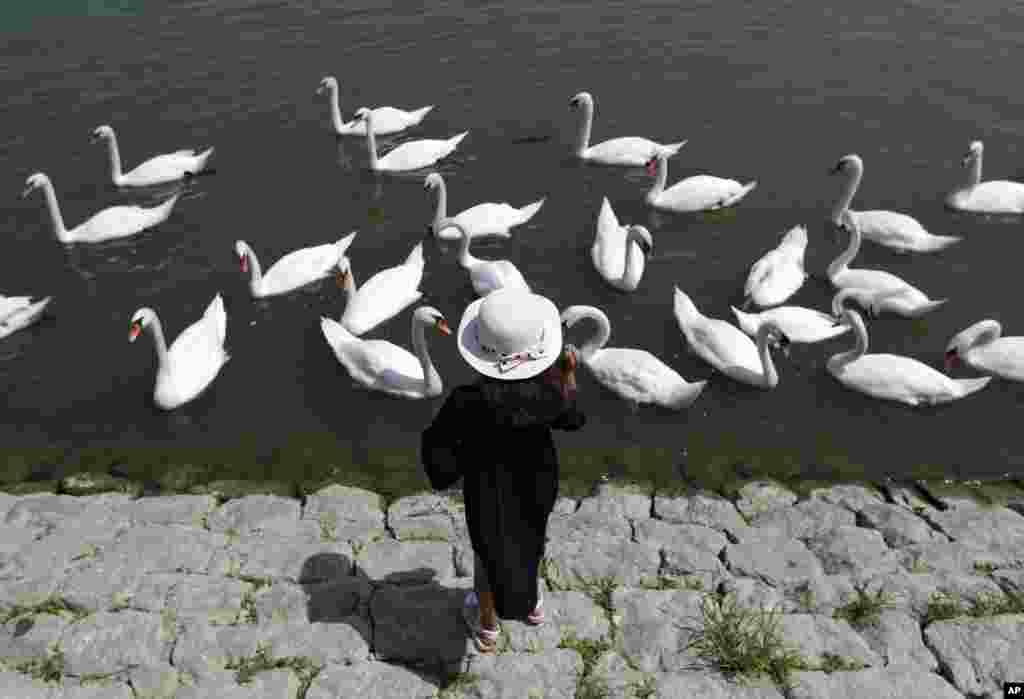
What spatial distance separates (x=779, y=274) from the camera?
12766 mm

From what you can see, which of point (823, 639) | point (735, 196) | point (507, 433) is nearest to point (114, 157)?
point (735, 196)

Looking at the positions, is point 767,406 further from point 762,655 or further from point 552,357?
point 552,357

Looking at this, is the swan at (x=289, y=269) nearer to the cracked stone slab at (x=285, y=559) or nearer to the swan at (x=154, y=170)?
the swan at (x=154, y=170)

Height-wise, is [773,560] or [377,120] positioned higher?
[377,120]

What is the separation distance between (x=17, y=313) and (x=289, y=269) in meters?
3.57

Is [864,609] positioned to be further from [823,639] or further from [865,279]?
[865,279]

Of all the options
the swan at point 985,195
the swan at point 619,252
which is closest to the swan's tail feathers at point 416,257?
the swan at point 619,252

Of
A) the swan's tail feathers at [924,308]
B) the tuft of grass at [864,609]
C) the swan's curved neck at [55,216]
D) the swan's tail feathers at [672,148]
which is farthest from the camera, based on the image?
the swan's tail feathers at [672,148]

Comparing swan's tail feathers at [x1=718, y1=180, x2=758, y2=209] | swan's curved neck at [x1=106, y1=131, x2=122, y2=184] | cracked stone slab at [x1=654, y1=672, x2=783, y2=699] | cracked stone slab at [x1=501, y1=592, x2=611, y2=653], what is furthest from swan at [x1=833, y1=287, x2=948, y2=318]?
swan's curved neck at [x1=106, y1=131, x2=122, y2=184]

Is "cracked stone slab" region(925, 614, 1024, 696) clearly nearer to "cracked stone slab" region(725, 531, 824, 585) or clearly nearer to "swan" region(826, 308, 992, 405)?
"cracked stone slab" region(725, 531, 824, 585)

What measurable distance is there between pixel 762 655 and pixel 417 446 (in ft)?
16.6

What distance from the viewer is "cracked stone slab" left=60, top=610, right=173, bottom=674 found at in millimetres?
6992

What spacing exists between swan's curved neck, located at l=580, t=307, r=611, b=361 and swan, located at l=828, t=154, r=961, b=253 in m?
4.84

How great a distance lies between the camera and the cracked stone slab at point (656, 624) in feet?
22.6
